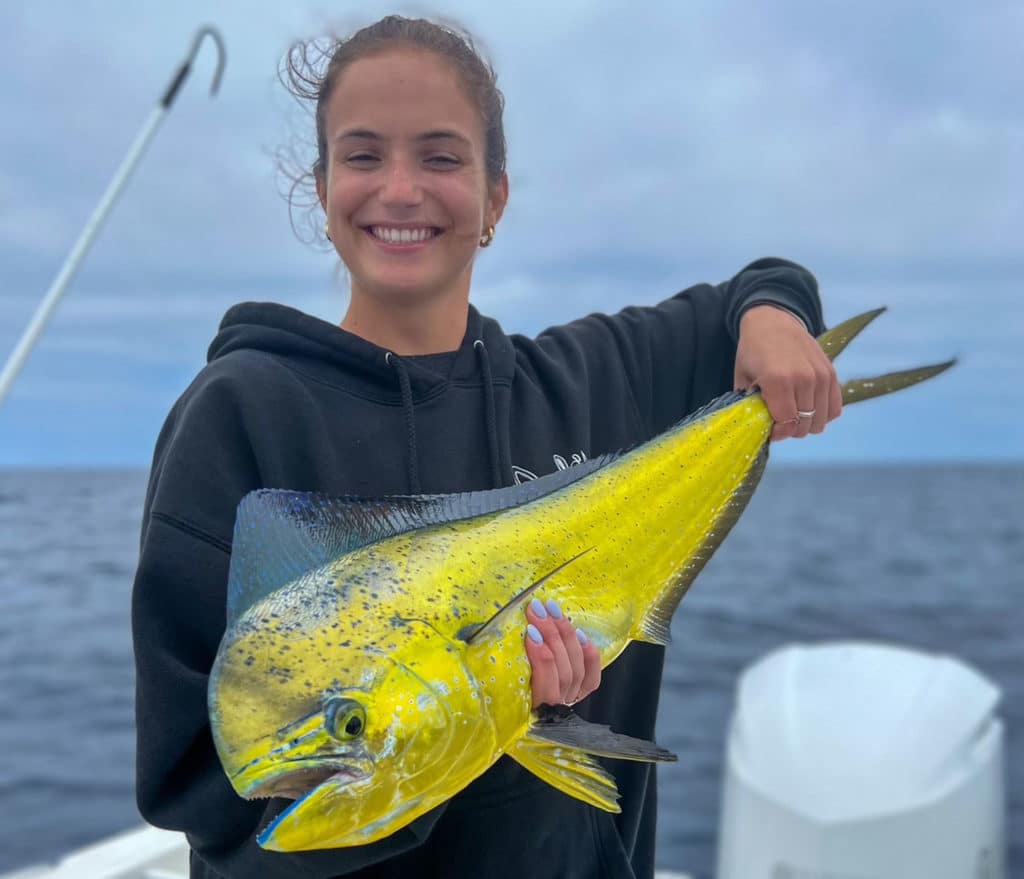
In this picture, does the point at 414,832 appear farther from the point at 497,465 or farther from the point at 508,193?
the point at 508,193

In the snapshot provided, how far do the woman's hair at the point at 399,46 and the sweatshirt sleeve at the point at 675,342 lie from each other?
475 mm

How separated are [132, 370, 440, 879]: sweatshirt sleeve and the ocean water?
6.33 metres

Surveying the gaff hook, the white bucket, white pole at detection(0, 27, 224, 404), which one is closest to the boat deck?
the white bucket

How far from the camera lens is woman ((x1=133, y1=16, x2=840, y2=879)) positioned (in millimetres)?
1400

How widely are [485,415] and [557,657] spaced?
0.67m

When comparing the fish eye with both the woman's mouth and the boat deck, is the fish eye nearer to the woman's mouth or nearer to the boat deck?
the woman's mouth

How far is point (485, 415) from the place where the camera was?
182 centimetres

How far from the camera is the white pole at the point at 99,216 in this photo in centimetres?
451

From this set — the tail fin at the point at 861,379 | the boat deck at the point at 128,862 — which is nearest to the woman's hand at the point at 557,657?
the tail fin at the point at 861,379

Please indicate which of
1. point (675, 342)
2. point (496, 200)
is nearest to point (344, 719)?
point (496, 200)

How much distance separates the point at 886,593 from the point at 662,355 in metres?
19.1

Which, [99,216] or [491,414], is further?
[99,216]

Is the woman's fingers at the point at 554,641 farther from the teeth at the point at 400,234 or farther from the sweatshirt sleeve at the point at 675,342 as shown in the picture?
the sweatshirt sleeve at the point at 675,342

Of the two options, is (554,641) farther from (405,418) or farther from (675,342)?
(675,342)
